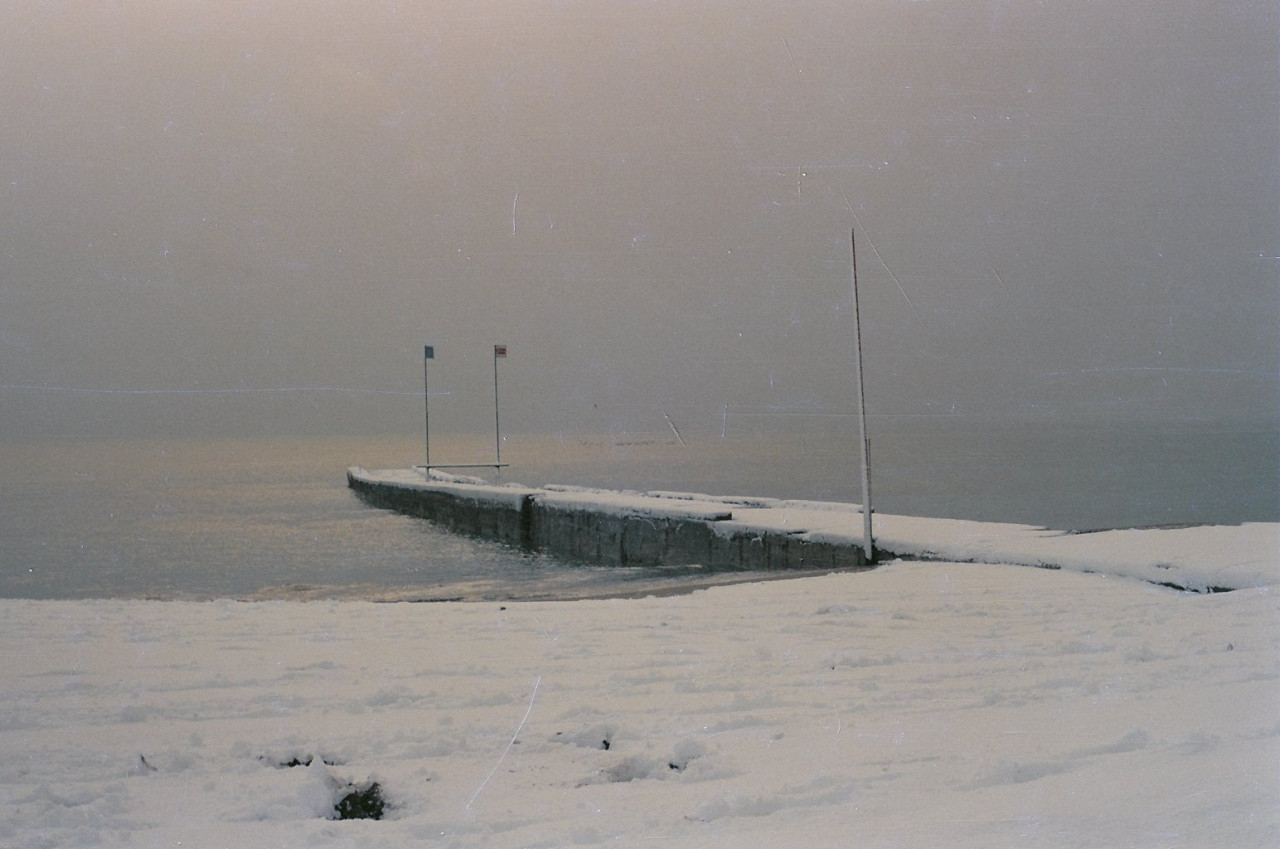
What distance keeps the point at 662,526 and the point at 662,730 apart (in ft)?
67.6

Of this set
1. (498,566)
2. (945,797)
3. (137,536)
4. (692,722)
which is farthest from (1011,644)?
A: (137,536)

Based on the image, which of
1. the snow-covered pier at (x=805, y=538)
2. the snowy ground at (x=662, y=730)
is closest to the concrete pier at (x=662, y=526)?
the snow-covered pier at (x=805, y=538)

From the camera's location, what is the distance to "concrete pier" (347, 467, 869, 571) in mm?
18203

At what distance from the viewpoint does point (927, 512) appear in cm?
4872

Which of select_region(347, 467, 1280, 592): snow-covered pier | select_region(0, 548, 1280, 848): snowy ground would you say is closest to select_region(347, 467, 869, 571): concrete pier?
select_region(347, 467, 1280, 592): snow-covered pier

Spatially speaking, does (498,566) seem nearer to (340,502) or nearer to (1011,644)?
(1011,644)

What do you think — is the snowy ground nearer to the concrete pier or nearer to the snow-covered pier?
the snow-covered pier

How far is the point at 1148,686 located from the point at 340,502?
194 ft

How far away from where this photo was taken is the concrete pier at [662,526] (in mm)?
18203

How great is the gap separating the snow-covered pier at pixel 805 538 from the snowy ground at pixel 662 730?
289 cm

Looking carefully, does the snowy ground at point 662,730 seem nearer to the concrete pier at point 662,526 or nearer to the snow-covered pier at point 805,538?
the snow-covered pier at point 805,538

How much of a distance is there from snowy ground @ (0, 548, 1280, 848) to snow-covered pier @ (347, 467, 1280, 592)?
2890 millimetres

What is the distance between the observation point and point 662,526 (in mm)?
25422

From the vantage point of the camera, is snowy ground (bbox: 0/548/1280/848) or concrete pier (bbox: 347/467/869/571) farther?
concrete pier (bbox: 347/467/869/571)
